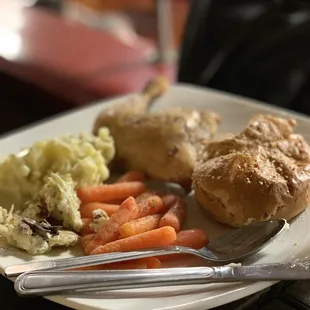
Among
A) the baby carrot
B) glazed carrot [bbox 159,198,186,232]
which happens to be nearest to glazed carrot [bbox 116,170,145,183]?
glazed carrot [bbox 159,198,186,232]

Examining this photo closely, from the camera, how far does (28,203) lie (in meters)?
1.15

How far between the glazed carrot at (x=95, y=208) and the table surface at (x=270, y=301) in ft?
0.58

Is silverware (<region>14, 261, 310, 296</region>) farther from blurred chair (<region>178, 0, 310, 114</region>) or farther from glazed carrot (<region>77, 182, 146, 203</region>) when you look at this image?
blurred chair (<region>178, 0, 310, 114</region>)

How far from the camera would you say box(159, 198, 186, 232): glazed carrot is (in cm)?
111

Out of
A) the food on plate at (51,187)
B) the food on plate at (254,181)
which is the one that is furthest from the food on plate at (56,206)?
the food on plate at (254,181)

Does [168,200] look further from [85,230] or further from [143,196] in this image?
[85,230]

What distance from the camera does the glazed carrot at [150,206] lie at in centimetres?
114

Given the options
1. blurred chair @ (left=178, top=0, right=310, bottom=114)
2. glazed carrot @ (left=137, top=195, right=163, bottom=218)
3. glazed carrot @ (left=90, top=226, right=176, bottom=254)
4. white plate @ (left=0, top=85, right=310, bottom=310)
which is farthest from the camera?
blurred chair @ (left=178, top=0, right=310, bottom=114)

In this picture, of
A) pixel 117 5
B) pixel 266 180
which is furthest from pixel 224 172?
pixel 117 5

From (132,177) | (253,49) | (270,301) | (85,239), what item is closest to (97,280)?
(85,239)

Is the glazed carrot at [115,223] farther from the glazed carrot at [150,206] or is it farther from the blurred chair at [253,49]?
the blurred chair at [253,49]

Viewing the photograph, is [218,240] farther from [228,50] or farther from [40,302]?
[228,50]

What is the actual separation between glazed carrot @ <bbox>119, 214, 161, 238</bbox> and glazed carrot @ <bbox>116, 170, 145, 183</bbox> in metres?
0.15

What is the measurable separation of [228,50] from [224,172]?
93 centimetres
